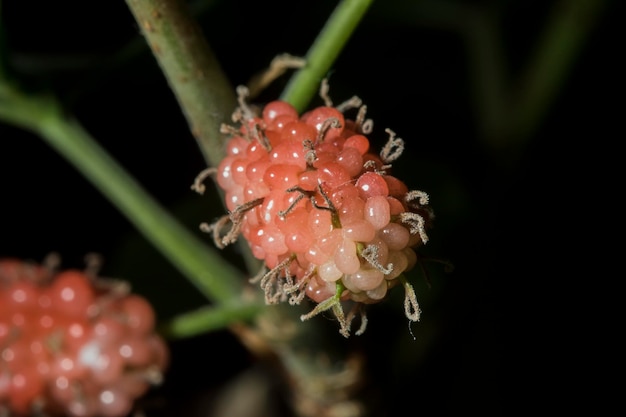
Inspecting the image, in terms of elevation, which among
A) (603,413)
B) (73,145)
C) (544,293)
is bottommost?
(603,413)

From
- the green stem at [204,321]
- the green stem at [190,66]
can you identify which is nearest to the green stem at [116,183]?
the green stem at [204,321]

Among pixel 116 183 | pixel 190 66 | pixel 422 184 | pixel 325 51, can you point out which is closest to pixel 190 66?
pixel 190 66

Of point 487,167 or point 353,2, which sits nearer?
point 353,2

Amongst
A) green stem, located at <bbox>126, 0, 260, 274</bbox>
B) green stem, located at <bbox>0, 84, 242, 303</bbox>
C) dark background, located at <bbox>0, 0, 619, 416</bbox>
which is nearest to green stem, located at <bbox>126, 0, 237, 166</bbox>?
green stem, located at <bbox>126, 0, 260, 274</bbox>

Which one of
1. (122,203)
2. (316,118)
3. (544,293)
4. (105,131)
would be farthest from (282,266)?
(544,293)

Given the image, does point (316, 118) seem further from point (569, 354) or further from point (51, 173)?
point (569, 354)

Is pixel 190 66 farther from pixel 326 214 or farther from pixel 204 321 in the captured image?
pixel 204 321

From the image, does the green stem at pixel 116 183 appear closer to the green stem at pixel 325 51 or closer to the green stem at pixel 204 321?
the green stem at pixel 204 321
